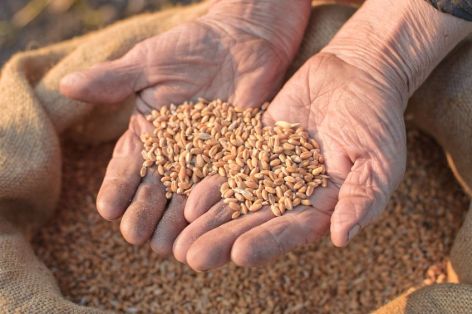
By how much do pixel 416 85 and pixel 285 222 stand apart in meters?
0.69

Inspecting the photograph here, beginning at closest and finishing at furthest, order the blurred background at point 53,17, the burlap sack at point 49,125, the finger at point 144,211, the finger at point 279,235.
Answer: the finger at point 279,235 < the finger at point 144,211 < the burlap sack at point 49,125 < the blurred background at point 53,17

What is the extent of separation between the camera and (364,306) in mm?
2125

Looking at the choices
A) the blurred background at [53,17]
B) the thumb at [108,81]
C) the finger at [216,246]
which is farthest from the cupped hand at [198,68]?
the blurred background at [53,17]

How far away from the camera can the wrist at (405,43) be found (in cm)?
199

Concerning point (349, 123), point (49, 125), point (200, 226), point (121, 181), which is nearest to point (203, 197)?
point (200, 226)

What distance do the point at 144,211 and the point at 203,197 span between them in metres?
0.17

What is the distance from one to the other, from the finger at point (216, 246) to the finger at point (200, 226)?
3 centimetres

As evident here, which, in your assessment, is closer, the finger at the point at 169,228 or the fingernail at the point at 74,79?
the finger at the point at 169,228

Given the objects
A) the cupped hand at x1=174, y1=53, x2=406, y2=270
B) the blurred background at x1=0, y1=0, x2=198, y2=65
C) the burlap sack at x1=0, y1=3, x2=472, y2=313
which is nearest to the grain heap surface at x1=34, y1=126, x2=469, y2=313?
the burlap sack at x1=0, y1=3, x2=472, y2=313

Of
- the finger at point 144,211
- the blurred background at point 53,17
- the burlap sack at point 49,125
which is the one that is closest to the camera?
the finger at point 144,211

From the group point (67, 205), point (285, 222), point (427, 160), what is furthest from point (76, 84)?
point (427, 160)

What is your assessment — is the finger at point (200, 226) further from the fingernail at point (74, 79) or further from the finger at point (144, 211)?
the fingernail at point (74, 79)

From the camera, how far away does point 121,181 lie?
5.98 ft

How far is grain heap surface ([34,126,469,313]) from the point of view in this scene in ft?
7.00
